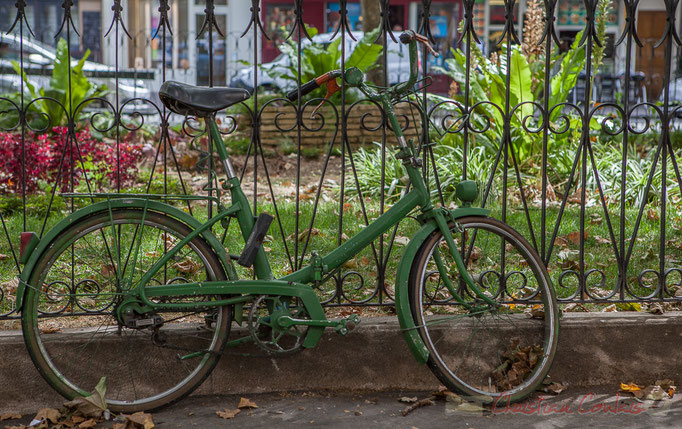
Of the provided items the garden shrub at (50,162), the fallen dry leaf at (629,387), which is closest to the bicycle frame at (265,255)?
the fallen dry leaf at (629,387)

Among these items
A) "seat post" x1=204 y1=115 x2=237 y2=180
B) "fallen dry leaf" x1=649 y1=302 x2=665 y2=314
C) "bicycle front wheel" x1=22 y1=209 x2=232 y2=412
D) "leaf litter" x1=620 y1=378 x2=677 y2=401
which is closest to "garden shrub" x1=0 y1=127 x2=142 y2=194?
"bicycle front wheel" x1=22 y1=209 x2=232 y2=412

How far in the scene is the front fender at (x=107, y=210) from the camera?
3010 mm

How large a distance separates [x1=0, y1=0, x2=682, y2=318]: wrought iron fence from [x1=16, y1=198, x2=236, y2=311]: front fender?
0.30m

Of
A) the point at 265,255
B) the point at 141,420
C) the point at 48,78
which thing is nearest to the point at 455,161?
the point at 265,255

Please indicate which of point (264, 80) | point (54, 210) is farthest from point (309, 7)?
point (54, 210)

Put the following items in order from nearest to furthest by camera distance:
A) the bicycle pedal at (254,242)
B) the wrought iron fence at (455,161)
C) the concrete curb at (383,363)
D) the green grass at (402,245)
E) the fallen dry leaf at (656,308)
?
the bicycle pedal at (254,242) → the concrete curb at (383,363) → the wrought iron fence at (455,161) → the fallen dry leaf at (656,308) → the green grass at (402,245)

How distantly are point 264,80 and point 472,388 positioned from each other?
12.4 metres

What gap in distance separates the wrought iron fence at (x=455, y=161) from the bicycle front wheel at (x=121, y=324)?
0.29 metres

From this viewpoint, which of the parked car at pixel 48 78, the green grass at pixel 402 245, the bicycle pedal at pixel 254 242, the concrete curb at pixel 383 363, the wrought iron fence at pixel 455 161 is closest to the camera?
the bicycle pedal at pixel 254 242

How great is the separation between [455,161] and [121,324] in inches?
174

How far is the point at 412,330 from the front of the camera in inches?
123

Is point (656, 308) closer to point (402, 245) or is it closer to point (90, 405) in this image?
point (402, 245)

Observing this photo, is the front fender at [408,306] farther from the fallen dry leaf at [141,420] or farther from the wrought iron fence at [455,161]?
the fallen dry leaf at [141,420]

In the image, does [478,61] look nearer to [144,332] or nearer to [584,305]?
[584,305]
